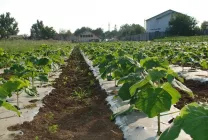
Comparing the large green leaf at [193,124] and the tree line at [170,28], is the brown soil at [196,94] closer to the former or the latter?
the large green leaf at [193,124]

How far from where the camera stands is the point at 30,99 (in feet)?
18.6

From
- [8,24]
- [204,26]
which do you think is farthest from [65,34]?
[204,26]

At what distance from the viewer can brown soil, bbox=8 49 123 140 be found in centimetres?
368

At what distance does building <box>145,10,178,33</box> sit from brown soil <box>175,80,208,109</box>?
53479 mm

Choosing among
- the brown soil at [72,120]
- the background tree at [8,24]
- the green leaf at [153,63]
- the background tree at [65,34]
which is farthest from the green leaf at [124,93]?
the background tree at [65,34]

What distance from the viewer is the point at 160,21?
63.2m

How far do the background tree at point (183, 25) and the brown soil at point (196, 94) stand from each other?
4142 centimetres

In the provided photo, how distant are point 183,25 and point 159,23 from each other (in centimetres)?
1726

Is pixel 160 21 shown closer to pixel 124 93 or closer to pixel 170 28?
pixel 170 28

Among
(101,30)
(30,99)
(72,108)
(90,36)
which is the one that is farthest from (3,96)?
(101,30)

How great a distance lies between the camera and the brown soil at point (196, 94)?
5027 mm

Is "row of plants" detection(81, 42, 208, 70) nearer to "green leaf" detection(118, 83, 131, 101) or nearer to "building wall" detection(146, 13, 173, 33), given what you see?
"green leaf" detection(118, 83, 131, 101)

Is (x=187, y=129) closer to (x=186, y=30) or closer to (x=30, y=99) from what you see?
(x=30, y=99)

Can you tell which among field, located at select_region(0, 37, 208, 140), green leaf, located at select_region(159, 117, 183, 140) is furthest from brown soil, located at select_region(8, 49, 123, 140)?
green leaf, located at select_region(159, 117, 183, 140)
